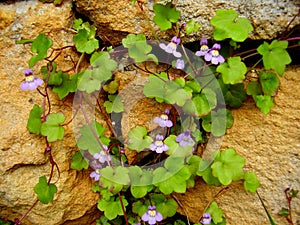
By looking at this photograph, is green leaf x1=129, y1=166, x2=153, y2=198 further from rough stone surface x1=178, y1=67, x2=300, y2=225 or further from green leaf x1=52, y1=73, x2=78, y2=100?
green leaf x1=52, y1=73, x2=78, y2=100

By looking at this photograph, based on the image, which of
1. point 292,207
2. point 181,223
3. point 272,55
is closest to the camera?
point 272,55

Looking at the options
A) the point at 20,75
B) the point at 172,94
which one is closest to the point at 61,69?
the point at 20,75

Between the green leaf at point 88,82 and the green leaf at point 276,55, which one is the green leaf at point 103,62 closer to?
the green leaf at point 88,82

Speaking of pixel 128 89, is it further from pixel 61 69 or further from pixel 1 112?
pixel 1 112

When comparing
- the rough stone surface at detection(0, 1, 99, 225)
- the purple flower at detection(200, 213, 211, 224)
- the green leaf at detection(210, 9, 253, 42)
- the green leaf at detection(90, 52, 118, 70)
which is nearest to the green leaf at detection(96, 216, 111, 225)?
the rough stone surface at detection(0, 1, 99, 225)

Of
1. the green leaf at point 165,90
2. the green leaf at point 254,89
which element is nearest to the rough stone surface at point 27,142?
the green leaf at point 165,90
